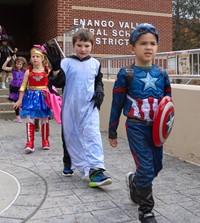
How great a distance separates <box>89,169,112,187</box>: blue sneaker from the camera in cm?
425

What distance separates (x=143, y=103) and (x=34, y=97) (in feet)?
11.3

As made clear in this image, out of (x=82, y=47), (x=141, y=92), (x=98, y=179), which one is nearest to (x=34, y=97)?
(x=82, y=47)

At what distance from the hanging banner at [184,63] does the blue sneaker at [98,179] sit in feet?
8.30

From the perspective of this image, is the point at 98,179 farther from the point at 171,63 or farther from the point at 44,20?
the point at 44,20

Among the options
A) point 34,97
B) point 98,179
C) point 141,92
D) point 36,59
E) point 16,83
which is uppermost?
point 36,59

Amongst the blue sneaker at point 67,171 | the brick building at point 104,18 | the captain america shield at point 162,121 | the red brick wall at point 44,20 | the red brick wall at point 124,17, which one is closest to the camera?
the captain america shield at point 162,121

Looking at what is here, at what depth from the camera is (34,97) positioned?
6.35m

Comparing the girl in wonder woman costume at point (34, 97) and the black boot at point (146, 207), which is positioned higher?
the girl in wonder woman costume at point (34, 97)

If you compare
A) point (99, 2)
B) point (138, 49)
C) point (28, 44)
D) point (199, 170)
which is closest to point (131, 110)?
point (138, 49)

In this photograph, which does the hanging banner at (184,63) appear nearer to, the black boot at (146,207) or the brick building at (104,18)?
the black boot at (146,207)

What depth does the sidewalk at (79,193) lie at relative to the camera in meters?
3.53

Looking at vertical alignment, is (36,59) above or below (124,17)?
below

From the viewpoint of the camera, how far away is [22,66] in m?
10.1

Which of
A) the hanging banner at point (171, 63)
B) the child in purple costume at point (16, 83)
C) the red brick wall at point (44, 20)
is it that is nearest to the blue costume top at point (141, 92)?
the hanging banner at point (171, 63)
